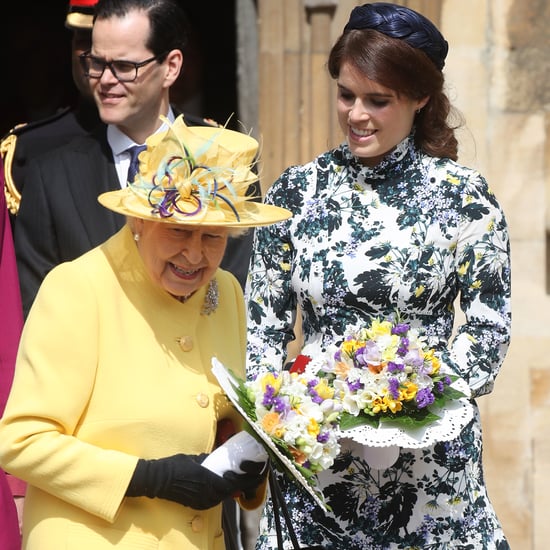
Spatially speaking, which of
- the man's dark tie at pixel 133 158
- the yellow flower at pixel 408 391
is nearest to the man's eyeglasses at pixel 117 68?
the man's dark tie at pixel 133 158

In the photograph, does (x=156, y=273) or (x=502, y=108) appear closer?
(x=156, y=273)

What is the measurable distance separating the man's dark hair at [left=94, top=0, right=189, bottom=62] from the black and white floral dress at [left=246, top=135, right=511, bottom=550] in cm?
113

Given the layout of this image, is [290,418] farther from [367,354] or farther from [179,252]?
[179,252]

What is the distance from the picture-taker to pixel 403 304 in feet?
13.5

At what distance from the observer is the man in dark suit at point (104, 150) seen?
491 centimetres

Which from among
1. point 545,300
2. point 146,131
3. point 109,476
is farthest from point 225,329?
point 545,300

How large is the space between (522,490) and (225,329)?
2.75 meters

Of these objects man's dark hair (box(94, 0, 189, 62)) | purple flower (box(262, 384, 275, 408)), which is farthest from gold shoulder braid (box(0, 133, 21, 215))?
purple flower (box(262, 384, 275, 408))

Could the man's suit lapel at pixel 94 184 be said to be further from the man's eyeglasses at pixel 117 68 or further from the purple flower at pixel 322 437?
the purple flower at pixel 322 437

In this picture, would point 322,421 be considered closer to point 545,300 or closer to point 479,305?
point 479,305

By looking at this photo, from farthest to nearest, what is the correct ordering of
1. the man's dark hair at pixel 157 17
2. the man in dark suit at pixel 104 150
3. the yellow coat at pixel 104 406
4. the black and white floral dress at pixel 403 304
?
the man's dark hair at pixel 157 17 → the man in dark suit at pixel 104 150 → the black and white floral dress at pixel 403 304 → the yellow coat at pixel 104 406

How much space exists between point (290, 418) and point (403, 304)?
0.69 m

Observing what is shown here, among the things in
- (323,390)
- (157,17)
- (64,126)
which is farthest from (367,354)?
(64,126)

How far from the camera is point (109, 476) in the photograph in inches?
139
